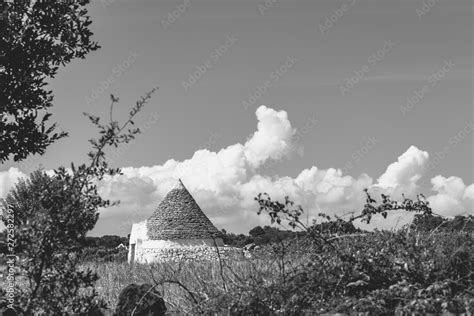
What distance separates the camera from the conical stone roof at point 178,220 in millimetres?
30719

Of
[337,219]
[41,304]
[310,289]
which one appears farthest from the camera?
[337,219]

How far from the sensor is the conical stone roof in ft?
101

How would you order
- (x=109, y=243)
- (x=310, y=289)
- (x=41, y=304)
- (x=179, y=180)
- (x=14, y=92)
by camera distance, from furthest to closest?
(x=109, y=243) < (x=179, y=180) < (x=14, y=92) < (x=310, y=289) < (x=41, y=304)

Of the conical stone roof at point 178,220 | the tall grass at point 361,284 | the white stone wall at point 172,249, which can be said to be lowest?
the tall grass at point 361,284

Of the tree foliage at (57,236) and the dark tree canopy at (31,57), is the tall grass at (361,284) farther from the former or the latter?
the dark tree canopy at (31,57)

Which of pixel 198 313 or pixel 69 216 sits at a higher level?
pixel 69 216

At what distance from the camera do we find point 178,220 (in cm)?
Result: 3128

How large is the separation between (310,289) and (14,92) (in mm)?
10783

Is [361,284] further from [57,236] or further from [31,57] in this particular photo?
[31,57]

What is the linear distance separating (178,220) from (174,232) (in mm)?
860

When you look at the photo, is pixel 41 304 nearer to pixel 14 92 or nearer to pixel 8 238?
pixel 8 238

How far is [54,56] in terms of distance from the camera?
1536cm

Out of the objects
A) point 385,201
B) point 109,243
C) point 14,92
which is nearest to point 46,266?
point 385,201

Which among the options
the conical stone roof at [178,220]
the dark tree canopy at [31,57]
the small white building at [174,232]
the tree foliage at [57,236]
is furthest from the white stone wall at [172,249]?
the tree foliage at [57,236]
